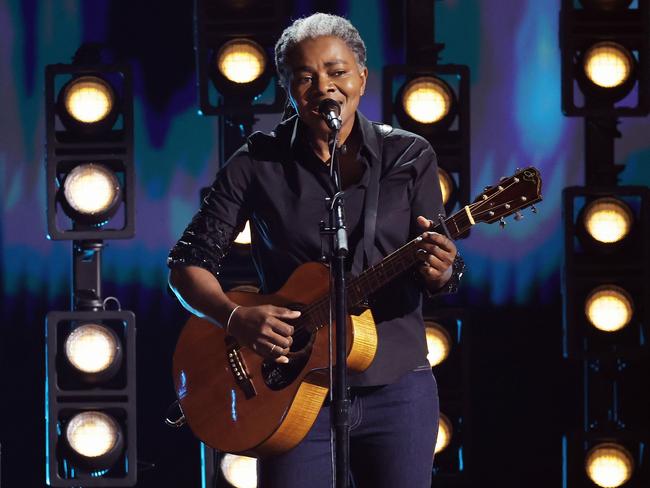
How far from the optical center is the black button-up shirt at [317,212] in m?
2.20

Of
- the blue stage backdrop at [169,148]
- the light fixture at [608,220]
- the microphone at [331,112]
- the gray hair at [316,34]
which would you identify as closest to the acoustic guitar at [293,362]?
the microphone at [331,112]

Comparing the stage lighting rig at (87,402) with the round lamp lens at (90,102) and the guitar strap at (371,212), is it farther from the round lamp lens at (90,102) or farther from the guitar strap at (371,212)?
the guitar strap at (371,212)

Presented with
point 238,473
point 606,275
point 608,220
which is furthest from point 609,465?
point 238,473

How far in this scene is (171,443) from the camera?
15.0 feet

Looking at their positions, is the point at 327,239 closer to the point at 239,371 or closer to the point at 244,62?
the point at 239,371

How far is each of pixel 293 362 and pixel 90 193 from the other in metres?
1.71

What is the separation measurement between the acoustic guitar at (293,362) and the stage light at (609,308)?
1.64 meters

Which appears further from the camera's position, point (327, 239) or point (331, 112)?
point (327, 239)

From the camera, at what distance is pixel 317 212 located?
2.24 meters

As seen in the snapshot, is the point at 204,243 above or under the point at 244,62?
under

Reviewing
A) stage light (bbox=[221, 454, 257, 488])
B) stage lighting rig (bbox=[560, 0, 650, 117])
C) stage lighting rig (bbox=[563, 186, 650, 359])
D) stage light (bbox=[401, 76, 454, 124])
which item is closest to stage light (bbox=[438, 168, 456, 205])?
stage light (bbox=[401, 76, 454, 124])

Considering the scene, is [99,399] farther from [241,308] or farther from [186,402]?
[241,308]

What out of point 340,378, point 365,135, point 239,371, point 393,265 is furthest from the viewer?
point 239,371

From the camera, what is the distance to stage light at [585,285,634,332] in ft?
12.2
